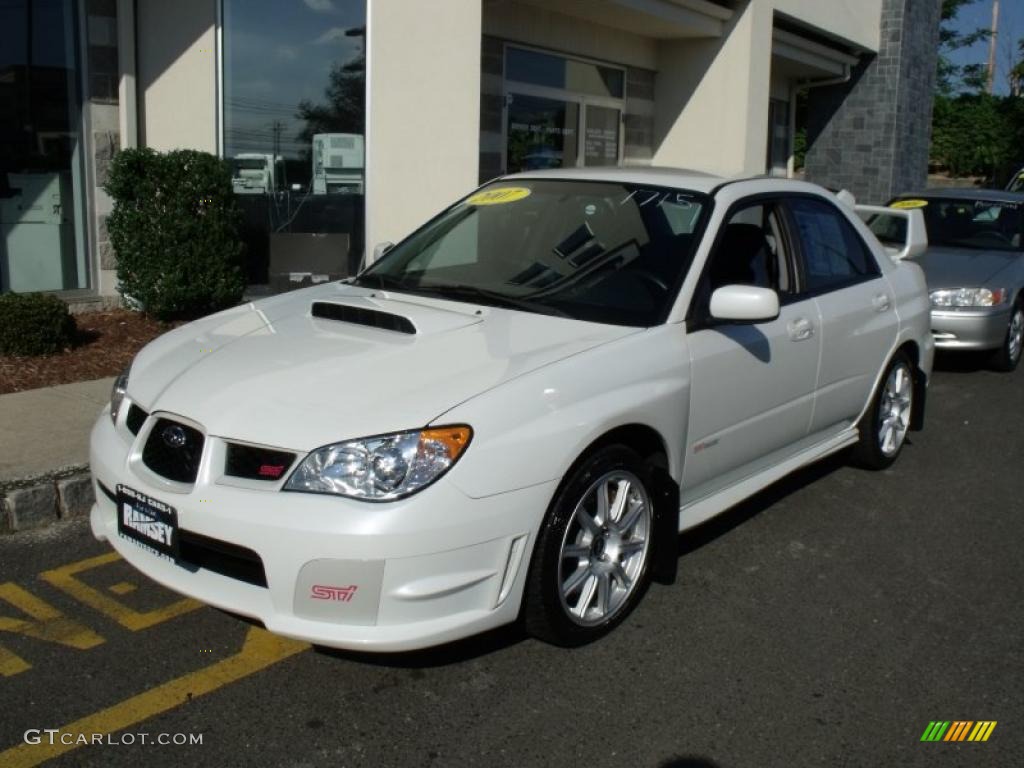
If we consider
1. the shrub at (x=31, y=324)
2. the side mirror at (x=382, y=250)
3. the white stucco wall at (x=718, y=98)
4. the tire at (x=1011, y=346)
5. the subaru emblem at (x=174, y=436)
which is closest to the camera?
the subaru emblem at (x=174, y=436)

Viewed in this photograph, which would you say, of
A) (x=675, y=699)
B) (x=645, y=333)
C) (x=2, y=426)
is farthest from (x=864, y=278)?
(x=2, y=426)

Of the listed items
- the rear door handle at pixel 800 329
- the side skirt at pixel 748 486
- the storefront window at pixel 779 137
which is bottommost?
the side skirt at pixel 748 486

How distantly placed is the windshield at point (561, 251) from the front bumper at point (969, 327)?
5171mm

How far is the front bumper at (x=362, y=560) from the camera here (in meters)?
3.14

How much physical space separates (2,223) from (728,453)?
Answer: 699cm

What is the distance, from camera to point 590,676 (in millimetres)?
3635

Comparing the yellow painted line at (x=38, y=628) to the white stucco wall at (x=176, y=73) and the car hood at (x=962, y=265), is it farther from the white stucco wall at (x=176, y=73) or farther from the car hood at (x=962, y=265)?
the car hood at (x=962, y=265)

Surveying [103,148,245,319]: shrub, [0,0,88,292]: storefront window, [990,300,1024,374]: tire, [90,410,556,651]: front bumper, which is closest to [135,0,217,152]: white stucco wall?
[0,0,88,292]: storefront window

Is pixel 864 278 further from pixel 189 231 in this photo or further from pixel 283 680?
pixel 189 231

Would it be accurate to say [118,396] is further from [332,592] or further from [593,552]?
[593,552]

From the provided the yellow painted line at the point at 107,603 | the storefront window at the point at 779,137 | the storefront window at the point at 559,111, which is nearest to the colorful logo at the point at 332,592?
the yellow painted line at the point at 107,603

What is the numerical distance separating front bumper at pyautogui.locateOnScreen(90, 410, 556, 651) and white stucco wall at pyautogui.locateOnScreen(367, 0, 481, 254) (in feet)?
20.8

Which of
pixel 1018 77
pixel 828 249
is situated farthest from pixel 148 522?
pixel 1018 77

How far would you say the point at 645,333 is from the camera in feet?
13.2
